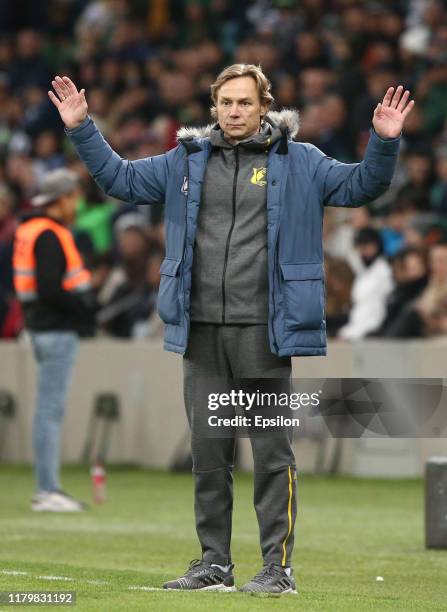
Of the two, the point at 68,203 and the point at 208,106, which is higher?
the point at 208,106

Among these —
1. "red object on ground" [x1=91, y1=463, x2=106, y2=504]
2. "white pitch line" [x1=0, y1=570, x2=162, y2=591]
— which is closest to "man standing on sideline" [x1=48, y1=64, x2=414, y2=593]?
"white pitch line" [x1=0, y1=570, x2=162, y2=591]

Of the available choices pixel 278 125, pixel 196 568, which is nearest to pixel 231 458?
pixel 196 568

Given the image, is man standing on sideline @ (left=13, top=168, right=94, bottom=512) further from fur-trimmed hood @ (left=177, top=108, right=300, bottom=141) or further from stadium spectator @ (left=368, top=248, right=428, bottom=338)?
fur-trimmed hood @ (left=177, top=108, right=300, bottom=141)

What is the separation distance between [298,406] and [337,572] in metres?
1.72

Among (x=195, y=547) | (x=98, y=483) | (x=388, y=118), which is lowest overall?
(x=195, y=547)

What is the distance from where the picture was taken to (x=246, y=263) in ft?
23.0

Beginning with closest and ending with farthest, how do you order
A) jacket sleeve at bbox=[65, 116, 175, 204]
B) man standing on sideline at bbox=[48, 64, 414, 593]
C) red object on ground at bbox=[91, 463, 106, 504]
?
man standing on sideline at bbox=[48, 64, 414, 593] → jacket sleeve at bbox=[65, 116, 175, 204] → red object on ground at bbox=[91, 463, 106, 504]

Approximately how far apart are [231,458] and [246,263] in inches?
34.6


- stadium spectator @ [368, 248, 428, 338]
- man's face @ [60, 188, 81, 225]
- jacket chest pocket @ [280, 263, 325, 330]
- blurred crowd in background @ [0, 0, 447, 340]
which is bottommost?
jacket chest pocket @ [280, 263, 325, 330]

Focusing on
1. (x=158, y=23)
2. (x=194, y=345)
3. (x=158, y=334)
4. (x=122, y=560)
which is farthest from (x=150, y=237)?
(x=194, y=345)

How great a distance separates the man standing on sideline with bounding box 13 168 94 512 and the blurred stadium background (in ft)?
1.43

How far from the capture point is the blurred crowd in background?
15.2 meters

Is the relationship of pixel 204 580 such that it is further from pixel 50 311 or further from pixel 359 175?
pixel 50 311

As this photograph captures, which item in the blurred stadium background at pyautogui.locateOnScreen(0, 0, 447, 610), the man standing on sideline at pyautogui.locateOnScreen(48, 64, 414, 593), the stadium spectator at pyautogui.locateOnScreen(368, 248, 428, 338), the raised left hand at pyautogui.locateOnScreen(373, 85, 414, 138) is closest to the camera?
the raised left hand at pyautogui.locateOnScreen(373, 85, 414, 138)
